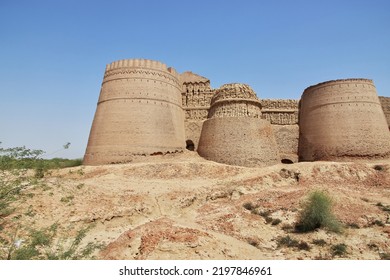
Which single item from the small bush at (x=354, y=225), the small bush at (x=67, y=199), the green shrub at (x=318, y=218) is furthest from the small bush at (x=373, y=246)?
the small bush at (x=67, y=199)

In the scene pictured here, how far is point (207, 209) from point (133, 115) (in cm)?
956

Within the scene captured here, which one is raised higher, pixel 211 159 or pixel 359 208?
pixel 211 159

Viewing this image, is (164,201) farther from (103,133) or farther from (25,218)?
(103,133)

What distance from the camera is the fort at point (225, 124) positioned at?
1780 centimetres

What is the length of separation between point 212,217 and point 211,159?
Answer: 32.7 feet

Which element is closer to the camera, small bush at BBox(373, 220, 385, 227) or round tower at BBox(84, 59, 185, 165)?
small bush at BBox(373, 220, 385, 227)

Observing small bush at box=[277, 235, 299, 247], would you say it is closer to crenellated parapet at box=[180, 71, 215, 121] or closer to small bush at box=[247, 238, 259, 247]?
small bush at box=[247, 238, 259, 247]

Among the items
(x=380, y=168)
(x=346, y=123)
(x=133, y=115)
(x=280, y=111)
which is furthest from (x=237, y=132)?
(x=380, y=168)

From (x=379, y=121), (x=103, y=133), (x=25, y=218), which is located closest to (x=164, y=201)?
(x=25, y=218)

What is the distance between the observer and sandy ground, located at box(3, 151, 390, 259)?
259 inches

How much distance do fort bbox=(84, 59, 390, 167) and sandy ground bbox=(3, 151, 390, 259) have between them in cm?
303

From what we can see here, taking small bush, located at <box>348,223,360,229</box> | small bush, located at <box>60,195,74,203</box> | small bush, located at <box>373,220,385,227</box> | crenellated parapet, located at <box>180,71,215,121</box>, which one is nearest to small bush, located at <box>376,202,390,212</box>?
small bush, located at <box>373,220,385,227</box>

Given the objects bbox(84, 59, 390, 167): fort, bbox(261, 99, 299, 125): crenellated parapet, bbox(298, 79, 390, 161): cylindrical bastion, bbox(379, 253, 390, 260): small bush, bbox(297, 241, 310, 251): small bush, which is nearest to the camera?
bbox(379, 253, 390, 260): small bush

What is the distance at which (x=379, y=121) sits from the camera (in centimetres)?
1895
